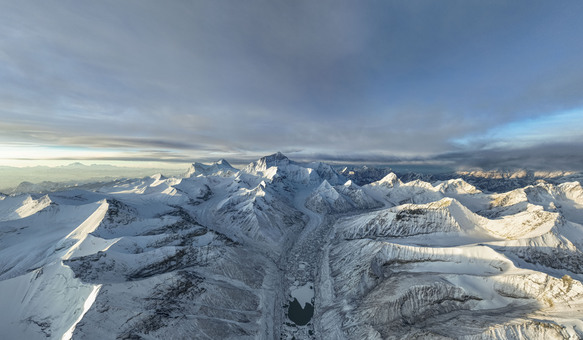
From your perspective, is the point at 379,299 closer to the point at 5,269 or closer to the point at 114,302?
the point at 114,302

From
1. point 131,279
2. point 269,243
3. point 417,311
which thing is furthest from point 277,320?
point 269,243

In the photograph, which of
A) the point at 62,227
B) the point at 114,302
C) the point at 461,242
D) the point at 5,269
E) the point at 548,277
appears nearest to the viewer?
the point at 114,302

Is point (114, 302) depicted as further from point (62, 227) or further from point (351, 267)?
point (62, 227)

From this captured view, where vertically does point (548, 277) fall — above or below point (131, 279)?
above

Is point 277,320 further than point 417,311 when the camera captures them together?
Yes

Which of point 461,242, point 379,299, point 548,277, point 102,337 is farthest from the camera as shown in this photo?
point 461,242

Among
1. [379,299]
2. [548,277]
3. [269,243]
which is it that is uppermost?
[548,277]

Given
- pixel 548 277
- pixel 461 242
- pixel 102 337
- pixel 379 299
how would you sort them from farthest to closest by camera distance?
pixel 461 242 < pixel 379 299 < pixel 548 277 < pixel 102 337

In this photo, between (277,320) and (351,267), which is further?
(351,267)

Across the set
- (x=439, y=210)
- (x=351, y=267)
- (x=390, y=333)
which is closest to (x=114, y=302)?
(x=390, y=333)
